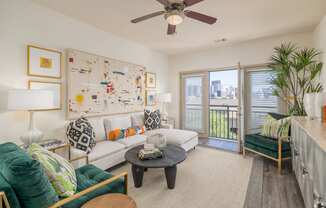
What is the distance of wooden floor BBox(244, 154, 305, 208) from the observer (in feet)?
6.47

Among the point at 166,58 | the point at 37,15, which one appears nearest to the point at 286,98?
the point at 166,58

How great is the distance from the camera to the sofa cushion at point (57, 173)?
1305 mm

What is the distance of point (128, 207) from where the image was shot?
1.15 metres

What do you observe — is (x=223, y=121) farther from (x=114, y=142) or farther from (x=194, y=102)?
(x=114, y=142)

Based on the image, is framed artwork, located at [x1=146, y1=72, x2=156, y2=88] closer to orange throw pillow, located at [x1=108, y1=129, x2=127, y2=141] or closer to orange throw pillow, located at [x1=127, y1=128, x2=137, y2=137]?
orange throw pillow, located at [x1=127, y1=128, x2=137, y2=137]

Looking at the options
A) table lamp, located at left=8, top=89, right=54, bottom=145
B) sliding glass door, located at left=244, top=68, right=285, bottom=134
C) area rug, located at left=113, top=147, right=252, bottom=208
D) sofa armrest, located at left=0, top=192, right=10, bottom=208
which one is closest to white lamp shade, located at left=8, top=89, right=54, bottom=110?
table lamp, located at left=8, top=89, right=54, bottom=145

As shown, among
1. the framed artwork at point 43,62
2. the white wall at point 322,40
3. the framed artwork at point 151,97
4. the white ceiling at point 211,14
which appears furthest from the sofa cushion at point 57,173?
the white wall at point 322,40

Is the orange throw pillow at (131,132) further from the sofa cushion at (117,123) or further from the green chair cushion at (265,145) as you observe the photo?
the green chair cushion at (265,145)

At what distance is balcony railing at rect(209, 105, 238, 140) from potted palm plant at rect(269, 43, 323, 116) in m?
1.64

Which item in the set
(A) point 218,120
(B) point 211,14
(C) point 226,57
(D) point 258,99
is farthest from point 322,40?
(A) point 218,120

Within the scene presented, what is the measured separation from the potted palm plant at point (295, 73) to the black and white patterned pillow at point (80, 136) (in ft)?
12.5

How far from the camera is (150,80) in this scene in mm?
4766

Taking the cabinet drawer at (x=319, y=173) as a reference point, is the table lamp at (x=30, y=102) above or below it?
above

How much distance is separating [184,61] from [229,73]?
4.66 feet
